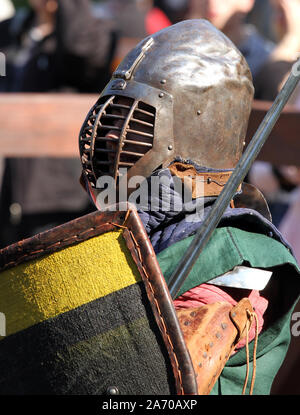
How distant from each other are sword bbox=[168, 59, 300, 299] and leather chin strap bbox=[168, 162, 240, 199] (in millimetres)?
178

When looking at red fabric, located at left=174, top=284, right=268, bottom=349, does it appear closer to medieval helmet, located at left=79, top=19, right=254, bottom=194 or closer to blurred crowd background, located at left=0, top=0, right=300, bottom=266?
medieval helmet, located at left=79, top=19, right=254, bottom=194

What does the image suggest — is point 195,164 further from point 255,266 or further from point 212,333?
point 212,333

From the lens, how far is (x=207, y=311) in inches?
82.8

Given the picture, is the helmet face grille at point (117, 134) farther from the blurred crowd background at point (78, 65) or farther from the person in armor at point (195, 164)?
the blurred crowd background at point (78, 65)

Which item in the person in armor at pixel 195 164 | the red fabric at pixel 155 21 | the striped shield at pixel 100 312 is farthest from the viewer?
the red fabric at pixel 155 21

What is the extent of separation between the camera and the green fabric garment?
2.20 meters

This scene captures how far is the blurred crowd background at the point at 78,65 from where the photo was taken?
473cm

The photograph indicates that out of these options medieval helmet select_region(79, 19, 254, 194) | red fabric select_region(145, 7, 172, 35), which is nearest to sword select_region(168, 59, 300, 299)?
medieval helmet select_region(79, 19, 254, 194)

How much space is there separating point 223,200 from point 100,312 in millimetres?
448

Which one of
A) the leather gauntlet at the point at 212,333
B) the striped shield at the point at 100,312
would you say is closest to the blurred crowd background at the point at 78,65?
the leather gauntlet at the point at 212,333

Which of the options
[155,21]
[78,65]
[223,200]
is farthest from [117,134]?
[155,21]

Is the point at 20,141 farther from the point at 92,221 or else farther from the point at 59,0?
the point at 92,221

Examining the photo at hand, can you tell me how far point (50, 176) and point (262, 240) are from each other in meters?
3.36

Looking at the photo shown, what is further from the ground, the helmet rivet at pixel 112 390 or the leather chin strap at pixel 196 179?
the leather chin strap at pixel 196 179
